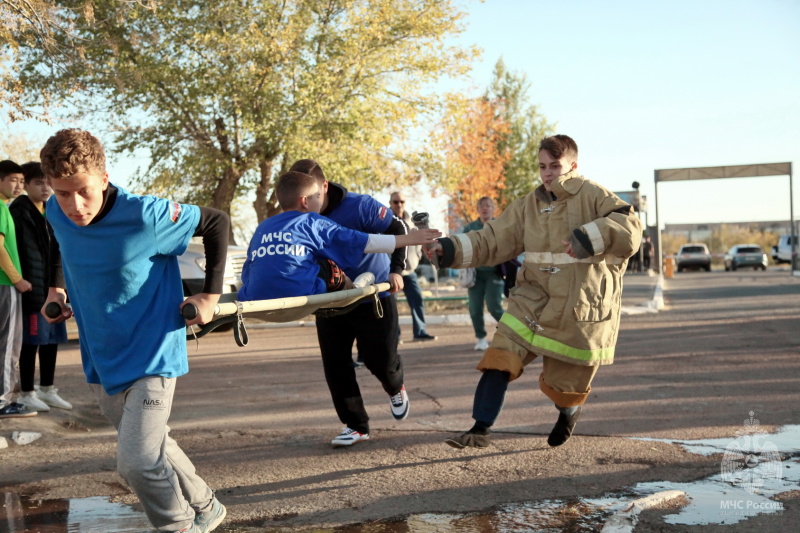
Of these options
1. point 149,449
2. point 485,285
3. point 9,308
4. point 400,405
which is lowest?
point 400,405

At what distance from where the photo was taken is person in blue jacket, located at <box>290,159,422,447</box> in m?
5.97

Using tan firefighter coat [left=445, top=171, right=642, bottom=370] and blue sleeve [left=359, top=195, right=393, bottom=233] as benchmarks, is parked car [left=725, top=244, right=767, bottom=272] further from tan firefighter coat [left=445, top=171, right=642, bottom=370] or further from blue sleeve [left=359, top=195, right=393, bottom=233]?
tan firefighter coat [left=445, top=171, right=642, bottom=370]

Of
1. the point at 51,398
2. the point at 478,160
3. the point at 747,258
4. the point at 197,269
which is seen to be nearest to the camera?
the point at 51,398

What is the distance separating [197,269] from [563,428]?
9.73m

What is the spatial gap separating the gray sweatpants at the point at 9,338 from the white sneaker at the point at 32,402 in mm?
168

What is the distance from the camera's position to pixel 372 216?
19.7ft

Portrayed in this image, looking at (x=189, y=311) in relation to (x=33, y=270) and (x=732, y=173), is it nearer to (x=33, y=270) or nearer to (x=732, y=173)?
(x=33, y=270)

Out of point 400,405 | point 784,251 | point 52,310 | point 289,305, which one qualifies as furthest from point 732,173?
point 52,310

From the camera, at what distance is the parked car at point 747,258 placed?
166 ft

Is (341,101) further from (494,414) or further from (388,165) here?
(494,414)

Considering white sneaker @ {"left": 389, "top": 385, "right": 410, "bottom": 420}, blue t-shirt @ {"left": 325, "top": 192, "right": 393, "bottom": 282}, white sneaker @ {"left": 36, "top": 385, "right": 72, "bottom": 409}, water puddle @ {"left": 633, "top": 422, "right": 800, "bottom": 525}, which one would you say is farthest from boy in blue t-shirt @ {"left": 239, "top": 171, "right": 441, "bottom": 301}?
white sneaker @ {"left": 36, "top": 385, "right": 72, "bottom": 409}

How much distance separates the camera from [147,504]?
3715mm

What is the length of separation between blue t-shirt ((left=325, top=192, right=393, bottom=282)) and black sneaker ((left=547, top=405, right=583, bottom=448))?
159cm

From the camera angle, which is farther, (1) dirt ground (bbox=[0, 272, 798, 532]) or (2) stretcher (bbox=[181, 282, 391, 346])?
(1) dirt ground (bbox=[0, 272, 798, 532])
